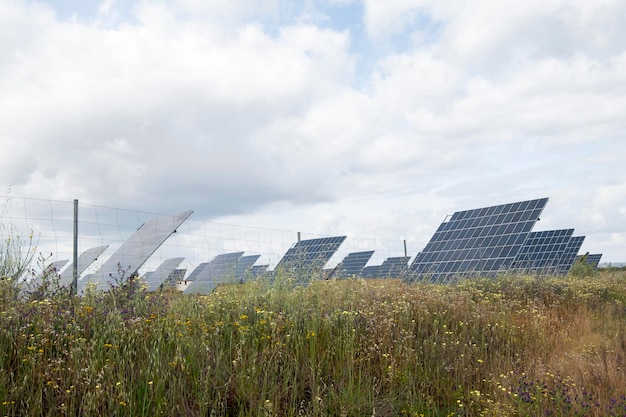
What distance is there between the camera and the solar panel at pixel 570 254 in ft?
82.3

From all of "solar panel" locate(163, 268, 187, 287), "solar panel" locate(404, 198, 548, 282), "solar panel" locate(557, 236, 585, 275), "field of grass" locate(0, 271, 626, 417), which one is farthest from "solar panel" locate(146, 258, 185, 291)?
"solar panel" locate(557, 236, 585, 275)

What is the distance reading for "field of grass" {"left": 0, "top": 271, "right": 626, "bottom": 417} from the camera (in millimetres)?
4691

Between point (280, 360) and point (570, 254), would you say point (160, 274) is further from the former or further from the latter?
point (570, 254)

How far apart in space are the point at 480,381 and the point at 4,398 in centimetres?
466

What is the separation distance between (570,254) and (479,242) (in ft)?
36.2

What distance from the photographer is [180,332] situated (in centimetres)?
562

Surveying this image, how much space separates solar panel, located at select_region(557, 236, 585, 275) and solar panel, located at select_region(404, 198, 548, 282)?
436 centimetres

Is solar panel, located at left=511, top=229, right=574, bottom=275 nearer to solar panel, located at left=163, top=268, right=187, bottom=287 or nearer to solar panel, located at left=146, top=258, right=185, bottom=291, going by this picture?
solar panel, located at left=146, top=258, right=185, bottom=291

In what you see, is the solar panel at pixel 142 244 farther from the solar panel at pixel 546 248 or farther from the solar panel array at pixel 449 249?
the solar panel at pixel 546 248

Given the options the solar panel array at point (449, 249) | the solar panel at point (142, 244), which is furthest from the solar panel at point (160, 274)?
the solar panel at point (142, 244)

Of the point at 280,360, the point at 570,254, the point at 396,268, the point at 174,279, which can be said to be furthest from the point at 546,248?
the point at 280,360

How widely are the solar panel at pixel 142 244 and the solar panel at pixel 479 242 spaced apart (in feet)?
26.6

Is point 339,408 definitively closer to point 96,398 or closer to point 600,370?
point 96,398

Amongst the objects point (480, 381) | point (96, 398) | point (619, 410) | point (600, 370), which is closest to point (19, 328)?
point (96, 398)
